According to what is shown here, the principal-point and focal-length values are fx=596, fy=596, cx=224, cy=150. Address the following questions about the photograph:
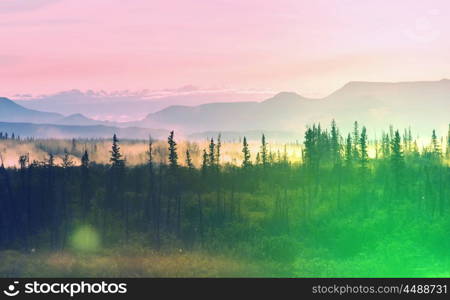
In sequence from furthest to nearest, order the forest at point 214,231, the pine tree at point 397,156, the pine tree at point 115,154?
the pine tree at point 397,156 < the pine tree at point 115,154 < the forest at point 214,231

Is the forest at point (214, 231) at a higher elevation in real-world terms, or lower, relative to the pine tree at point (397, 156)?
lower

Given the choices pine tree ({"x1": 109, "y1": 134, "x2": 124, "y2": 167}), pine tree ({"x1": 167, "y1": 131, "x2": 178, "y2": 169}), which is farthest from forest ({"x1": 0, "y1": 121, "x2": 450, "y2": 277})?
pine tree ({"x1": 109, "y1": 134, "x2": 124, "y2": 167})

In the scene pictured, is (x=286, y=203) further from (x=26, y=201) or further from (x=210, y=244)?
(x=26, y=201)

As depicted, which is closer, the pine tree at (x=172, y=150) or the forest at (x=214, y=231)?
the forest at (x=214, y=231)

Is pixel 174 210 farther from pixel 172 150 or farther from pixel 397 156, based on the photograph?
pixel 397 156

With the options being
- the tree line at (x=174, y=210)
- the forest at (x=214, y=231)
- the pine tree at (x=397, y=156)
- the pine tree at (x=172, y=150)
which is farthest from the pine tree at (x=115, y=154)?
the pine tree at (x=397, y=156)

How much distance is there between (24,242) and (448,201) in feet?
431

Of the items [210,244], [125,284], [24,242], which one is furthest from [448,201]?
[125,284]

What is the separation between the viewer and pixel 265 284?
66125 millimetres

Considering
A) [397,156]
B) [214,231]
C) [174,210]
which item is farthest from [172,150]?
[397,156]

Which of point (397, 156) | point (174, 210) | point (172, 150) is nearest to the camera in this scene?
point (172, 150)

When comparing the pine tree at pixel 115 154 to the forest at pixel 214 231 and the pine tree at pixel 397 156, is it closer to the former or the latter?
the forest at pixel 214 231

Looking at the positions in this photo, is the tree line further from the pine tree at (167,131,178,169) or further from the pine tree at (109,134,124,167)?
the pine tree at (167,131,178,169)

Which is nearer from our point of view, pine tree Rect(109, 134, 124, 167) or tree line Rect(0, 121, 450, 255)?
tree line Rect(0, 121, 450, 255)
